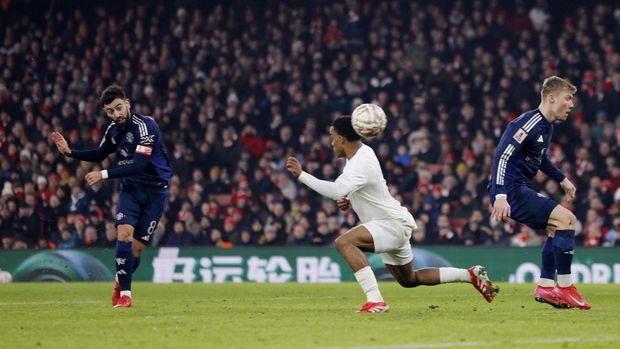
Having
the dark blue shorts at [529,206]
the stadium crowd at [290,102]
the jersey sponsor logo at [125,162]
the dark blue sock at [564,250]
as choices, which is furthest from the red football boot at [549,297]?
the stadium crowd at [290,102]

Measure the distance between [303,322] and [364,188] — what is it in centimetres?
150

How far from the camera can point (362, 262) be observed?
10.9m

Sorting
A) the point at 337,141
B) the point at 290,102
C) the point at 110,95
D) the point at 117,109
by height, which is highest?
the point at 290,102

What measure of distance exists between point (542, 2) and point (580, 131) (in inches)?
204

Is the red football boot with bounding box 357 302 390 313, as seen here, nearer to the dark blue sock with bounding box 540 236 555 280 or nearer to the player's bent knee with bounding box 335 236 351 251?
the player's bent knee with bounding box 335 236 351 251

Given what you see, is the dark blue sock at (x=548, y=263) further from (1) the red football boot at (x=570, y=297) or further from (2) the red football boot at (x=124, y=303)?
(2) the red football boot at (x=124, y=303)

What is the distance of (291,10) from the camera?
28.9 metres

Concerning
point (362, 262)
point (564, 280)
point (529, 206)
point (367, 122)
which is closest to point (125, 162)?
point (367, 122)

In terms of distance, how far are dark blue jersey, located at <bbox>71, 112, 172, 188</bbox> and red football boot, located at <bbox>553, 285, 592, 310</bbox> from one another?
186 inches

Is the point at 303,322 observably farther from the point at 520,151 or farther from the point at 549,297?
the point at 520,151

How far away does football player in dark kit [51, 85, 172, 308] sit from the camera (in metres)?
12.8

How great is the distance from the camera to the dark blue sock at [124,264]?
1273 cm

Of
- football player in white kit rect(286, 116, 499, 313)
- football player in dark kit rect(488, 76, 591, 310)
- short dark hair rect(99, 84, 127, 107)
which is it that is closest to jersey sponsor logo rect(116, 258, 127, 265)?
short dark hair rect(99, 84, 127, 107)

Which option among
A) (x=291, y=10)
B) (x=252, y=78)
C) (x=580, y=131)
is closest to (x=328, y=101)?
(x=252, y=78)
